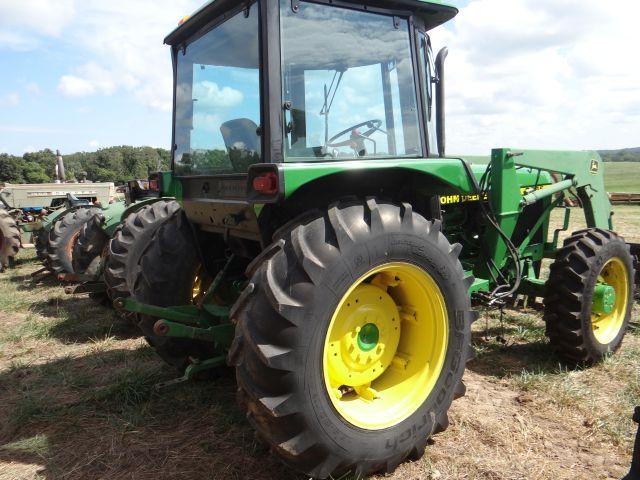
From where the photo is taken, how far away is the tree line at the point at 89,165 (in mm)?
41406

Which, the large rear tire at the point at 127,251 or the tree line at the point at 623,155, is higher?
the tree line at the point at 623,155

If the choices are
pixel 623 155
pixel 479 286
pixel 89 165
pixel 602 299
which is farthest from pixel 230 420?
pixel 623 155

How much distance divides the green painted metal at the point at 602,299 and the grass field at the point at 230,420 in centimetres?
41

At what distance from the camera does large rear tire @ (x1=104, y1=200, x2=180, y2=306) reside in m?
4.73

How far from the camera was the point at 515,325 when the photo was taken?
475 cm

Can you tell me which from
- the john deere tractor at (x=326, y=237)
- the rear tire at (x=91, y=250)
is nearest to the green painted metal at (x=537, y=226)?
the john deere tractor at (x=326, y=237)

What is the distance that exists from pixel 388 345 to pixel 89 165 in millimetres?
56946

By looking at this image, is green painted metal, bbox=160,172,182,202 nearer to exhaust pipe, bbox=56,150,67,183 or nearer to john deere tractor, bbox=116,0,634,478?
john deere tractor, bbox=116,0,634,478

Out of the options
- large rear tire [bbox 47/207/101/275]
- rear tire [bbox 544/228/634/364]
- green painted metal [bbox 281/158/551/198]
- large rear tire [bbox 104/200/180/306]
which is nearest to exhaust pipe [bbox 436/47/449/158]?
green painted metal [bbox 281/158/551/198]

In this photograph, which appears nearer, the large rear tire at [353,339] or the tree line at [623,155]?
the large rear tire at [353,339]

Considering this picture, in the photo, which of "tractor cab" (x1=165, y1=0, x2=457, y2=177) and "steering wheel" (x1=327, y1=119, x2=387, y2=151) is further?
"steering wheel" (x1=327, y1=119, x2=387, y2=151)

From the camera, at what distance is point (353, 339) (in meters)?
2.61

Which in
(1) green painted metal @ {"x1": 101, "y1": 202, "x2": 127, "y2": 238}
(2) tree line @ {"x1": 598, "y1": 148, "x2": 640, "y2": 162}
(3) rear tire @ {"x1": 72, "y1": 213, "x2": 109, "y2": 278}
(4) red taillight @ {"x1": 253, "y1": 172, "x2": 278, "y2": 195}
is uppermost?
(2) tree line @ {"x1": 598, "y1": 148, "x2": 640, "y2": 162}

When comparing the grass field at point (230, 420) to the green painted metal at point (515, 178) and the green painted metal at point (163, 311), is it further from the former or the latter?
the green painted metal at point (515, 178)
